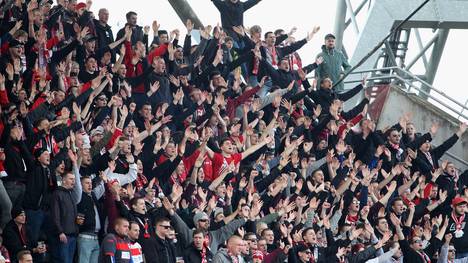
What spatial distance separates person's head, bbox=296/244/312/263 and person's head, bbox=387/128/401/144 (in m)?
5.75

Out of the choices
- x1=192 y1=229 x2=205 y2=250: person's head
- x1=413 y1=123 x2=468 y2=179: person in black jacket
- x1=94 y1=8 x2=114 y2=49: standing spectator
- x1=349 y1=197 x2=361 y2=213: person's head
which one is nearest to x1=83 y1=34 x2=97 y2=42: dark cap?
x1=94 y1=8 x2=114 y2=49: standing spectator

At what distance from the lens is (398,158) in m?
24.4

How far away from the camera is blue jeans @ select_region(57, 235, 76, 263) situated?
645 inches

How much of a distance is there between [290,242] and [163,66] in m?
4.19

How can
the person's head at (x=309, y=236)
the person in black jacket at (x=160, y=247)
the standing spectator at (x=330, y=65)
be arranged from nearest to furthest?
the person in black jacket at (x=160, y=247) < the person's head at (x=309, y=236) < the standing spectator at (x=330, y=65)

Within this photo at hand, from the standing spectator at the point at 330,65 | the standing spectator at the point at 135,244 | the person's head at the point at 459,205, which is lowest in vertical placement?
the person's head at the point at 459,205

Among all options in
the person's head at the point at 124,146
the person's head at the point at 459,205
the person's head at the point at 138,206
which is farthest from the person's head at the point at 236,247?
the person's head at the point at 459,205

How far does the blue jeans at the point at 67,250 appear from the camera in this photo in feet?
53.8

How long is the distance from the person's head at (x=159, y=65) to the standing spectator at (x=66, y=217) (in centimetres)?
543

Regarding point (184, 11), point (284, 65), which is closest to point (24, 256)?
point (284, 65)

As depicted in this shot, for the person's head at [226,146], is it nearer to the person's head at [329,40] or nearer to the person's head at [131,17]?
the person's head at [131,17]

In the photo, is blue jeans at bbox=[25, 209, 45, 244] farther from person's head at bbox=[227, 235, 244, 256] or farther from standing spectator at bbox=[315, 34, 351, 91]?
standing spectator at bbox=[315, 34, 351, 91]

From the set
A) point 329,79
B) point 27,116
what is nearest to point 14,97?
point 27,116

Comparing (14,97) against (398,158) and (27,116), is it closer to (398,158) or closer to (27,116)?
(27,116)
